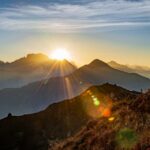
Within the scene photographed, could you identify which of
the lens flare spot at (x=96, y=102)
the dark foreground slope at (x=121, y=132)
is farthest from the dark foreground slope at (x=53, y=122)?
the dark foreground slope at (x=121, y=132)

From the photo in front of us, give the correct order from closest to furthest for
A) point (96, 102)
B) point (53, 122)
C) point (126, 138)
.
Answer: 1. point (126, 138)
2. point (53, 122)
3. point (96, 102)

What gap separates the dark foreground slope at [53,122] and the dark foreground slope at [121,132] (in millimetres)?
25029

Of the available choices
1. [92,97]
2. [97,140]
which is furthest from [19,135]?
[97,140]

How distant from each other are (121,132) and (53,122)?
4705cm

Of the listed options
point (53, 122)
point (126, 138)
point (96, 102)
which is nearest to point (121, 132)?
point (126, 138)

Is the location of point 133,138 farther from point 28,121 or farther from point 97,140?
point 28,121

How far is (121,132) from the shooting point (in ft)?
63.2

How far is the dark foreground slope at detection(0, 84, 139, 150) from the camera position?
54.9m

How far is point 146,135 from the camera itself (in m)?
16.8

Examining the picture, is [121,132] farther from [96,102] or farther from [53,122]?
[96,102]

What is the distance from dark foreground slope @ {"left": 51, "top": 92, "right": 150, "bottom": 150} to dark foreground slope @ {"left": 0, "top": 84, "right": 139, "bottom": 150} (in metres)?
25.0

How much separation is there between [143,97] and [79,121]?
3825cm

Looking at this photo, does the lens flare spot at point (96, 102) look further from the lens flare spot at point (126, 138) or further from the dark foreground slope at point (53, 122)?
the lens flare spot at point (126, 138)

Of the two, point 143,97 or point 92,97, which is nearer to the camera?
point 143,97
